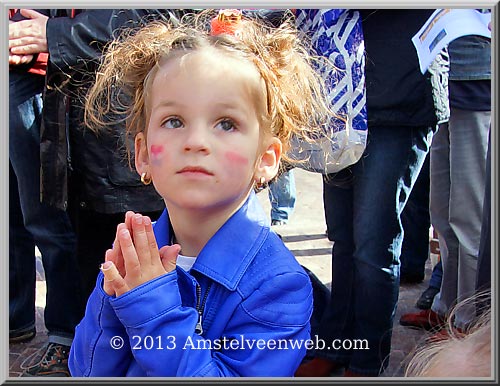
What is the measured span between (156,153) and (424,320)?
52.0 inches

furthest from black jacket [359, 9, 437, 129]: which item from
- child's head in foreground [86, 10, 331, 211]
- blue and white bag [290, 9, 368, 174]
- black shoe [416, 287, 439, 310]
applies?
black shoe [416, 287, 439, 310]

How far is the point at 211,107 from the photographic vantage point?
4.37ft

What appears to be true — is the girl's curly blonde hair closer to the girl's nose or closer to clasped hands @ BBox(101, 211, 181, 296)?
the girl's nose

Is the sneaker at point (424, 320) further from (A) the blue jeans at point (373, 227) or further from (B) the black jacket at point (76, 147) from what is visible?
(B) the black jacket at point (76, 147)

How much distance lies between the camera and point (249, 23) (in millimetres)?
1546

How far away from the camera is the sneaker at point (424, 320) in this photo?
7.67 ft

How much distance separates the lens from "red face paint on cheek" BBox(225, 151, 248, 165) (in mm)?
1339

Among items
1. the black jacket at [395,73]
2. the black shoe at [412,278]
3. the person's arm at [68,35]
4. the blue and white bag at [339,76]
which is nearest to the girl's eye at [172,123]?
the blue and white bag at [339,76]

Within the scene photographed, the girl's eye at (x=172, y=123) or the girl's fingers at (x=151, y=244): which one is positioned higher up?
the girl's eye at (x=172, y=123)

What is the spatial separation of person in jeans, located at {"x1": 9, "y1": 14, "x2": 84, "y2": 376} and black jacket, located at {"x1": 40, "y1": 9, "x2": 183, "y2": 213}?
0.63 feet

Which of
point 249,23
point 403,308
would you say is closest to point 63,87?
point 249,23

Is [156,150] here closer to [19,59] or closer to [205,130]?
[205,130]

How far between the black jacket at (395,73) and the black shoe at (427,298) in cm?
61

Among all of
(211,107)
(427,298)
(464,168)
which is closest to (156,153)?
(211,107)
